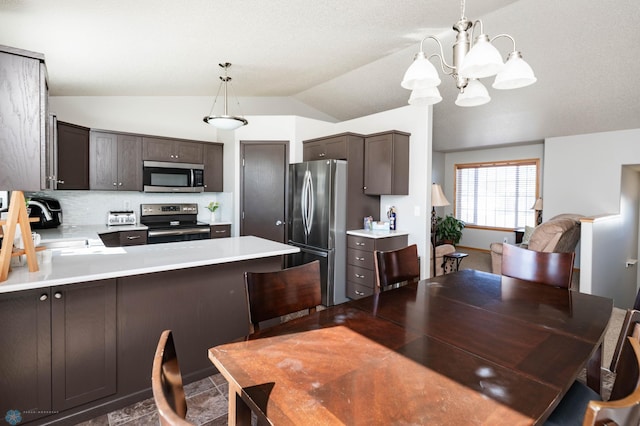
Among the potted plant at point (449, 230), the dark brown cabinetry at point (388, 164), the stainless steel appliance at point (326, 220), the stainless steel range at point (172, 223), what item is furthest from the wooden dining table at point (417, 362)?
the potted plant at point (449, 230)

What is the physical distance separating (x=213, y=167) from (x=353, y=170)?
2317mm

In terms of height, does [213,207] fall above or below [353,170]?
below

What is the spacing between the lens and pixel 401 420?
31.0 inches

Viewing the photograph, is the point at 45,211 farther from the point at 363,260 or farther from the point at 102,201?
the point at 363,260

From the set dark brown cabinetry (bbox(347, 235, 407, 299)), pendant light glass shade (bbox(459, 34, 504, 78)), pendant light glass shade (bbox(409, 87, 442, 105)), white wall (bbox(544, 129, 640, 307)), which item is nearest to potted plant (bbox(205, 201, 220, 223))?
dark brown cabinetry (bbox(347, 235, 407, 299))

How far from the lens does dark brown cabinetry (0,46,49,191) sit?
5.04ft

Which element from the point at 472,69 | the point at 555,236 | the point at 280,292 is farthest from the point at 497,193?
the point at 280,292

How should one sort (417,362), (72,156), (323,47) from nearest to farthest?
1. (417,362)
2. (323,47)
3. (72,156)

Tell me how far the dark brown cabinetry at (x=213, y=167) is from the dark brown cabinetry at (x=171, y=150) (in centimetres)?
11

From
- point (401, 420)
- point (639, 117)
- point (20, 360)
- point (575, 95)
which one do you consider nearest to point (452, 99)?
point (575, 95)

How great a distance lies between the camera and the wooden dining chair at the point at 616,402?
63 centimetres

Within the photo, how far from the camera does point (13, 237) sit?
1669 millimetres

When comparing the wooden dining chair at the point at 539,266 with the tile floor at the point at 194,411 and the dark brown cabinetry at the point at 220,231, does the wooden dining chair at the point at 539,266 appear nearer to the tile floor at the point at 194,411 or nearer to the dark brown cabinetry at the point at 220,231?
the tile floor at the point at 194,411

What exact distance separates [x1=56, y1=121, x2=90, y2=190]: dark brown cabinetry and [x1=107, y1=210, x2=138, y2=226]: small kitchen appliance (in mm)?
509
